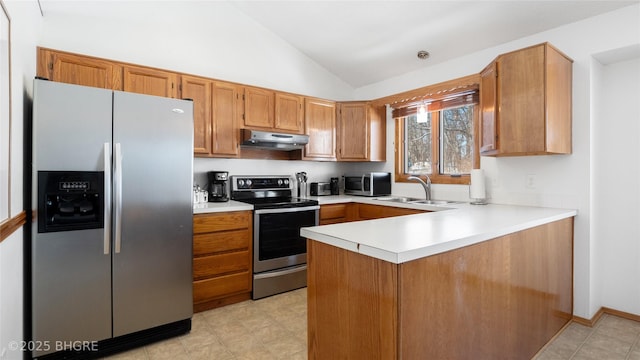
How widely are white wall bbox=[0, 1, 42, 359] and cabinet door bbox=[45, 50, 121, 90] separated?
0.45 meters

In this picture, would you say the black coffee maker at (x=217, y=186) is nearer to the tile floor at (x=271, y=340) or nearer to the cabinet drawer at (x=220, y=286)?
the cabinet drawer at (x=220, y=286)

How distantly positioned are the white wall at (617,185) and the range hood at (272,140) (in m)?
2.66

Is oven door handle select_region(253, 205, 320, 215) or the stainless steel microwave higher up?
the stainless steel microwave

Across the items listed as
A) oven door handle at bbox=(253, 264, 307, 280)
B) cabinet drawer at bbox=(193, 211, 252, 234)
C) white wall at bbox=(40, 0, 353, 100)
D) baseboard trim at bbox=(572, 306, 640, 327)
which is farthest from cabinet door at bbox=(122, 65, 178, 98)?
baseboard trim at bbox=(572, 306, 640, 327)

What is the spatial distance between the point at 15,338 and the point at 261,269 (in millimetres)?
1722

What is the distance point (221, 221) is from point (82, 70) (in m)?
1.64

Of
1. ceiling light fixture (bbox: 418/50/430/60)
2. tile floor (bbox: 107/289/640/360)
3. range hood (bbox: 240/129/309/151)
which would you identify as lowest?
tile floor (bbox: 107/289/640/360)

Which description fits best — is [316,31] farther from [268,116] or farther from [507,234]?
[507,234]

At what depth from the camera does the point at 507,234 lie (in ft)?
5.42

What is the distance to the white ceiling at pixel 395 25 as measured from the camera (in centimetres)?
252

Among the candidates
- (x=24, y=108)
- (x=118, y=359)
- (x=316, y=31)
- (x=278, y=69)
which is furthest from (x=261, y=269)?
(x=316, y=31)

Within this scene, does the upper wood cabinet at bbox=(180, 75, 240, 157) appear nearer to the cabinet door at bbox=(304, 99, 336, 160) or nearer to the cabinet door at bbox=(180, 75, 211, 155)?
the cabinet door at bbox=(180, 75, 211, 155)

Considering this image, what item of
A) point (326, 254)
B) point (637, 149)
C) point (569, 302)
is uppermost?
point (637, 149)

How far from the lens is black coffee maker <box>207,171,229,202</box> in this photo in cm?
322
